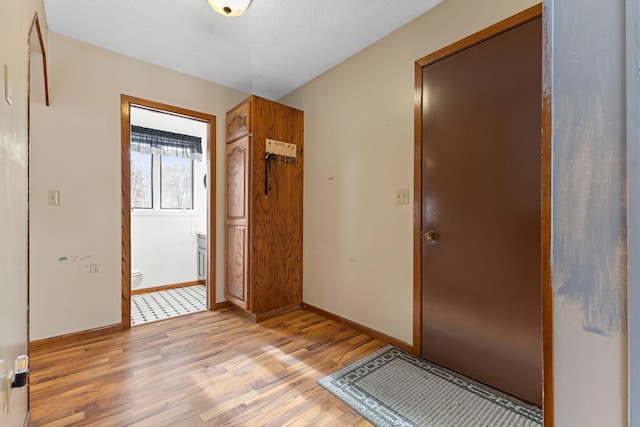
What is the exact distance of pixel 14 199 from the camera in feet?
3.35

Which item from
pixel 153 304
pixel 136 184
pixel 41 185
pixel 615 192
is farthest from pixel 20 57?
pixel 136 184

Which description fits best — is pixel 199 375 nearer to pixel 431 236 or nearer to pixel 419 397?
pixel 419 397

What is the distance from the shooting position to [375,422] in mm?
1371

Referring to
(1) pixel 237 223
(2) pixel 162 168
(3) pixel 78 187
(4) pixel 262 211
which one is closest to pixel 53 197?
(3) pixel 78 187

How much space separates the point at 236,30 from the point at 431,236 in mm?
2065

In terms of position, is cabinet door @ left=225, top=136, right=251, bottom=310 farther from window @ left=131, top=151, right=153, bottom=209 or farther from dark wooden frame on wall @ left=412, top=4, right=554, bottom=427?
window @ left=131, top=151, right=153, bottom=209

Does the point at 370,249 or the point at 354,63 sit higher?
the point at 354,63

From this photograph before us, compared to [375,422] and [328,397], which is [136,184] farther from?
[375,422]

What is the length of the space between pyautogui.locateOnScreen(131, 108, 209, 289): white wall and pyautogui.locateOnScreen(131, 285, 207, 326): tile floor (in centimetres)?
25

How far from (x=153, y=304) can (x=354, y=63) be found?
327cm

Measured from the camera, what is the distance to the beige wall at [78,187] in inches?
83.0

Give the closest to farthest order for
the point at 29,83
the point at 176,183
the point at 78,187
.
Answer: the point at 29,83, the point at 78,187, the point at 176,183

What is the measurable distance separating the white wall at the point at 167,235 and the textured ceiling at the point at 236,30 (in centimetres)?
120

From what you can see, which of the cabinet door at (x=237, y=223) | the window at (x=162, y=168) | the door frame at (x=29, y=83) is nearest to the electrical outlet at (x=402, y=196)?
the cabinet door at (x=237, y=223)
